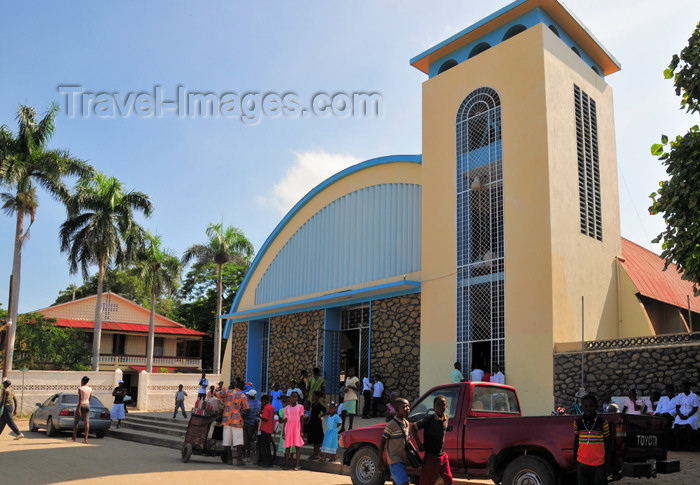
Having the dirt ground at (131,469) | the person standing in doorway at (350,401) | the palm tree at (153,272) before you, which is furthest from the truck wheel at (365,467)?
the palm tree at (153,272)

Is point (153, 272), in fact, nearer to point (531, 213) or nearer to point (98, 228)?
point (98, 228)

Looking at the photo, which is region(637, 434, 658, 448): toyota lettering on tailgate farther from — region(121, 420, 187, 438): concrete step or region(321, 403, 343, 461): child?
region(121, 420, 187, 438): concrete step

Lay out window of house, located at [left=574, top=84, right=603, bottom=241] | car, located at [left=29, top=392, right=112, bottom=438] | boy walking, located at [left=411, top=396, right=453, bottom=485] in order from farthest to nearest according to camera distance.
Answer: car, located at [left=29, top=392, right=112, bottom=438], window of house, located at [left=574, top=84, right=603, bottom=241], boy walking, located at [left=411, top=396, right=453, bottom=485]

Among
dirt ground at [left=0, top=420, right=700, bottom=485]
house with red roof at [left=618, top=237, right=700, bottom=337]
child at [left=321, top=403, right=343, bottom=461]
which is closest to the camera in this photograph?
dirt ground at [left=0, top=420, right=700, bottom=485]

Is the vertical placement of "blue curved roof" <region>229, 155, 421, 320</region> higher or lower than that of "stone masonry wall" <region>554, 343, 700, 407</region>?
higher

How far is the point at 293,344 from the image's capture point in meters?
23.7

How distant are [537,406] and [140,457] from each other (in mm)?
9151

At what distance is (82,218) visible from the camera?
31094mm

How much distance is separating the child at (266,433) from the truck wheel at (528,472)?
5981 millimetres

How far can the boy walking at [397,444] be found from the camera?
22.5ft

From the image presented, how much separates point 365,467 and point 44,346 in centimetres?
2732

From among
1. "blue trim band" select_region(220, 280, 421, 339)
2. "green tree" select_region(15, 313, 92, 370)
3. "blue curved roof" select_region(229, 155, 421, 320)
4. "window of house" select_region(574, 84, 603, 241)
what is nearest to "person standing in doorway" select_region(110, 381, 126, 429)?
"blue trim band" select_region(220, 280, 421, 339)

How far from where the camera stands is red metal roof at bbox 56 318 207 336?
40.8 meters

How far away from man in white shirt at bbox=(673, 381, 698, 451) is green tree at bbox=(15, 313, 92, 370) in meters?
29.2
